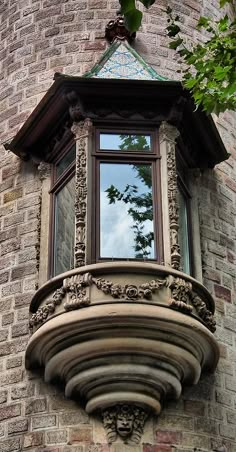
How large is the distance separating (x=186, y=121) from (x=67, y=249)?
2.09m

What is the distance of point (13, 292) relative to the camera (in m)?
9.91

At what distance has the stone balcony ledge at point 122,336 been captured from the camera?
28.0ft

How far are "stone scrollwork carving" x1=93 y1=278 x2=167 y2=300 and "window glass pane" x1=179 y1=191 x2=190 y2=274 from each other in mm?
1010

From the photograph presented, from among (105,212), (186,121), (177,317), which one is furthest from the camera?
(186,121)

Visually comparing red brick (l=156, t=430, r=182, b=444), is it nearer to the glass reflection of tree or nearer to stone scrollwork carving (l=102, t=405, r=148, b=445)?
stone scrollwork carving (l=102, t=405, r=148, b=445)

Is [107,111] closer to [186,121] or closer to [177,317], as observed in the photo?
[186,121]

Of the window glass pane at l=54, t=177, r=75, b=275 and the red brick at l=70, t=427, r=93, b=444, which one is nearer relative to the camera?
the red brick at l=70, t=427, r=93, b=444

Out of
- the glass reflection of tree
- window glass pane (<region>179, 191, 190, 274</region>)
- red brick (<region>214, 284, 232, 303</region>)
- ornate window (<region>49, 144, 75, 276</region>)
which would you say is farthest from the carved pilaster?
red brick (<region>214, 284, 232, 303</region>)

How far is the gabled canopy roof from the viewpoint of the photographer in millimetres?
9883

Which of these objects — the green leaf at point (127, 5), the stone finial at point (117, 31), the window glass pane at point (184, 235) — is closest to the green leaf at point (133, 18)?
the green leaf at point (127, 5)

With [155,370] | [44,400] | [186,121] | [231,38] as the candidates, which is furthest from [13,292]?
[231,38]

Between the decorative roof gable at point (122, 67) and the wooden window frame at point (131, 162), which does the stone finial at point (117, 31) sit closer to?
the decorative roof gable at point (122, 67)

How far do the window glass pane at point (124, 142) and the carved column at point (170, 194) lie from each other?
0.19m

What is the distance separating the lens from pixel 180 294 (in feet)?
29.0
